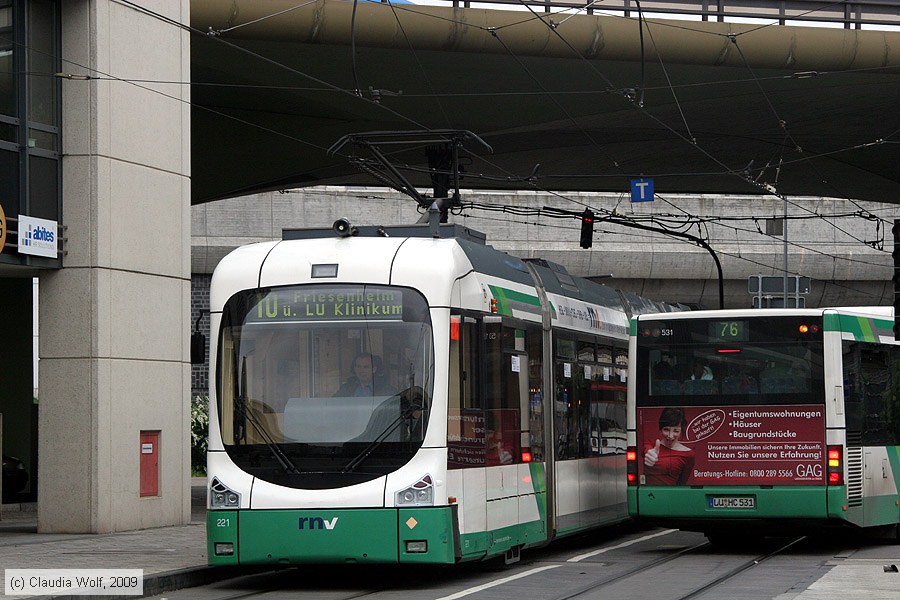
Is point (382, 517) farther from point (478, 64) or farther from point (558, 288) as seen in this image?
point (478, 64)

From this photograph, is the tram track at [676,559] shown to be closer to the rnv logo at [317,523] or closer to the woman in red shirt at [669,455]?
the woman in red shirt at [669,455]

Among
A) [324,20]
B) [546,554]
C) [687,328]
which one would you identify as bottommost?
[546,554]

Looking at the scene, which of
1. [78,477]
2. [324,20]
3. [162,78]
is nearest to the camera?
[78,477]

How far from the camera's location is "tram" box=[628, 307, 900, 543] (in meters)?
15.3

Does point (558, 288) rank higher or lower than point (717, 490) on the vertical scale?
higher

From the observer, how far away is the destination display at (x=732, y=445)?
15328 millimetres

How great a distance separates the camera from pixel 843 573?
43.7 feet

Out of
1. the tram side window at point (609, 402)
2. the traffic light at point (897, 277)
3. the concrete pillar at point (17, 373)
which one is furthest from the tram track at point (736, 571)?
the concrete pillar at point (17, 373)

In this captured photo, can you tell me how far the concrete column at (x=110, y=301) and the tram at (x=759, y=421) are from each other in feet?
20.3

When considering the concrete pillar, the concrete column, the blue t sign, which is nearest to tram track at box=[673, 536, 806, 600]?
the concrete column

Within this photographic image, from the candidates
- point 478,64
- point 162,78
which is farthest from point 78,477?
point 478,64

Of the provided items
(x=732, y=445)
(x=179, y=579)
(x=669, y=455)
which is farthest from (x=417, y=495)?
(x=732, y=445)

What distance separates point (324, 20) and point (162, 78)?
4573mm

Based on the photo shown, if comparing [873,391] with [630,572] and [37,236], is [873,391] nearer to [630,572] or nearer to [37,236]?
[630,572]
